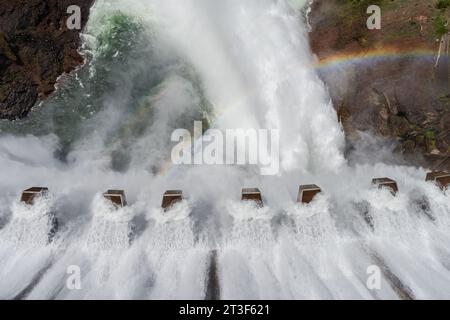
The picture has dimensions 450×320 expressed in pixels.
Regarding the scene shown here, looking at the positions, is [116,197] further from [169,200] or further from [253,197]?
[253,197]

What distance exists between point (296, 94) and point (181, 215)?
35.0 ft

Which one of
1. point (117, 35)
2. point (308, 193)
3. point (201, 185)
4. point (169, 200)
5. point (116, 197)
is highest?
point (117, 35)

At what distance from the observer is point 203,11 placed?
92.8 feet

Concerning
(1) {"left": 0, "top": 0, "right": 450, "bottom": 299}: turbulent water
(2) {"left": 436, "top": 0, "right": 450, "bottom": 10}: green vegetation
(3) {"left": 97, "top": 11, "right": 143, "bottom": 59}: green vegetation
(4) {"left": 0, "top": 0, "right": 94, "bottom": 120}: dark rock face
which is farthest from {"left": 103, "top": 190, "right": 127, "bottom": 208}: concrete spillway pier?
(2) {"left": 436, "top": 0, "right": 450, "bottom": 10}: green vegetation

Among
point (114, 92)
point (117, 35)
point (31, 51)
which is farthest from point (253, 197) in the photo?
point (31, 51)

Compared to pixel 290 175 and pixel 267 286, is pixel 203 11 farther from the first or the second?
pixel 267 286

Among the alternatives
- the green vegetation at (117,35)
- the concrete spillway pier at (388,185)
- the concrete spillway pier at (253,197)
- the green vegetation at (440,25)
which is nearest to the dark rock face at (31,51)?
the green vegetation at (117,35)

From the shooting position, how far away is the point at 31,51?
25750 mm

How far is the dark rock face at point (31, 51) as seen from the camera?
81.7ft

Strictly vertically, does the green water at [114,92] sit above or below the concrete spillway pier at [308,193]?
above

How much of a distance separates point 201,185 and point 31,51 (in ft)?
51.6

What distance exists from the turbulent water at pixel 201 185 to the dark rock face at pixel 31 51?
3.36 ft

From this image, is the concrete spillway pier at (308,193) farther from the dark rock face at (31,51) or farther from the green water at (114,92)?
the dark rock face at (31,51)

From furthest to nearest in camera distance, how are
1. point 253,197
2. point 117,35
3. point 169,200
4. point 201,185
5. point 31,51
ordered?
point 117,35
point 31,51
point 201,185
point 253,197
point 169,200
